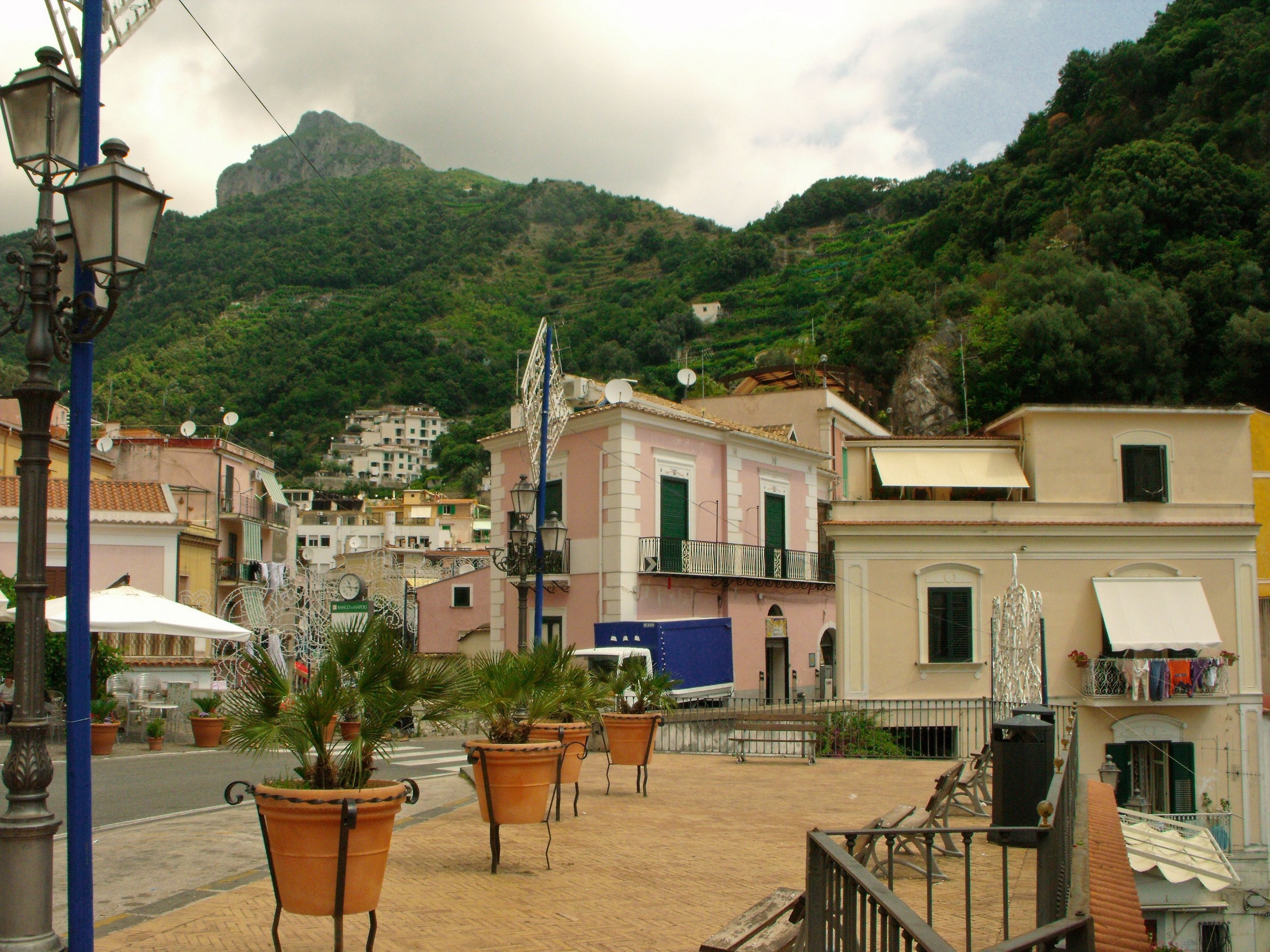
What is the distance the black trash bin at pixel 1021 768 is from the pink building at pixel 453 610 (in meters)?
24.6

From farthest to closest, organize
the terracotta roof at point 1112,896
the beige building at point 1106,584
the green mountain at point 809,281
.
Result: 1. the green mountain at point 809,281
2. the beige building at point 1106,584
3. the terracotta roof at point 1112,896

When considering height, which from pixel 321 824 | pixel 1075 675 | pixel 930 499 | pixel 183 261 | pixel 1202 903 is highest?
pixel 183 261

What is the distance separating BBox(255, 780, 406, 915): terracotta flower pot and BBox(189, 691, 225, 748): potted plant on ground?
493 inches

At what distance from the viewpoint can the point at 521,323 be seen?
102500 mm

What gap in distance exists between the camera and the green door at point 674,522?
82.2ft

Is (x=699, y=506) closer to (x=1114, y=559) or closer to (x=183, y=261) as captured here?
(x=1114, y=559)

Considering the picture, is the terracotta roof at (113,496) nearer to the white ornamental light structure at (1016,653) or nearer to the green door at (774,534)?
the green door at (774,534)

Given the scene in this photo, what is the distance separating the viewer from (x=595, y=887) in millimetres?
6969

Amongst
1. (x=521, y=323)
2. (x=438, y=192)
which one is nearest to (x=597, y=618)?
(x=521, y=323)

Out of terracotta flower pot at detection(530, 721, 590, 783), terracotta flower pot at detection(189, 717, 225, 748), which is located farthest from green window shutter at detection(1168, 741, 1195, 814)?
terracotta flower pot at detection(189, 717, 225, 748)

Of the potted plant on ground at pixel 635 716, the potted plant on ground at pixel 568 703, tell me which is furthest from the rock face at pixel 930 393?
the potted plant on ground at pixel 568 703

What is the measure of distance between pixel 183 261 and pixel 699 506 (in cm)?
9120

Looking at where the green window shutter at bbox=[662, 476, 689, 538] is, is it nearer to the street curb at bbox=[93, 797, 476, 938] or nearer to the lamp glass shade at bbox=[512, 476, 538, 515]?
the lamp glass shade at bbox=[512, 476, 538, 515]

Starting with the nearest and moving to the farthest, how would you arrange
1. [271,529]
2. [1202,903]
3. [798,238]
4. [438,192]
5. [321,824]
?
[321,824] → [1202,903] → [271,529] → [798,238] → [438,192]
